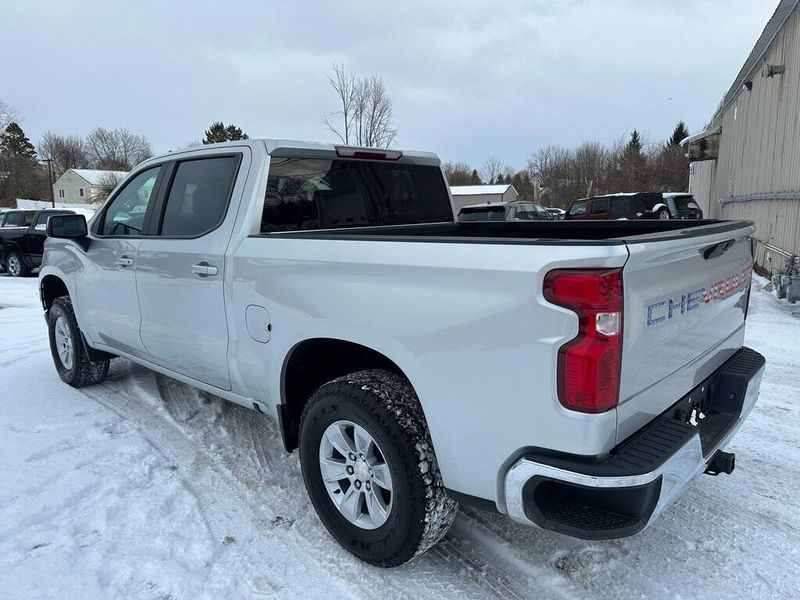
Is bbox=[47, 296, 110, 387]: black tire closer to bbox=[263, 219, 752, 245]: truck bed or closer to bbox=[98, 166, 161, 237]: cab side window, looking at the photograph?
bbox=[98, 166, 161, 237]: cab side window

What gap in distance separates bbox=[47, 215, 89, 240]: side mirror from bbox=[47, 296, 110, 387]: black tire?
821mm

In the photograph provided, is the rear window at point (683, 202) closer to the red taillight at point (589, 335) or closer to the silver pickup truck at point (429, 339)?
the silver pickup truck at point (429, 339)

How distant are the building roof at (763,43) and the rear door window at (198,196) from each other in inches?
538

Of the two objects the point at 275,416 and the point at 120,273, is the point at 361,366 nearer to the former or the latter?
the point at 275,416

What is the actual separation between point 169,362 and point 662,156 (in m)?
59.0

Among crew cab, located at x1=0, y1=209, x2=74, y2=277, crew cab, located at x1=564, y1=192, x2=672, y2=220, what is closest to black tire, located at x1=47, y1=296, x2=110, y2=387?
crew cab, located at x1=0, y1=209, x2=74, y2=277

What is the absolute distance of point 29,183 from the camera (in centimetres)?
5784

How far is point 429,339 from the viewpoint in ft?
7.22

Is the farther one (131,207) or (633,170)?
(633,170)

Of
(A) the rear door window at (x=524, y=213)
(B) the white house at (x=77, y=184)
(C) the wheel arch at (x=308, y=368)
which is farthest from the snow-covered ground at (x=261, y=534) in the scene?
(B) the white house at (x=77, y=184)

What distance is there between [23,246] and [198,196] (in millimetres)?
14164

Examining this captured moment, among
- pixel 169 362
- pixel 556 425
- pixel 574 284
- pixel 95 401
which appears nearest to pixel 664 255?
pixel 574 284

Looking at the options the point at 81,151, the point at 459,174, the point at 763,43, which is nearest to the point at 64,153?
the point at 81,151

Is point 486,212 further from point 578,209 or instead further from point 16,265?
point 16,265
